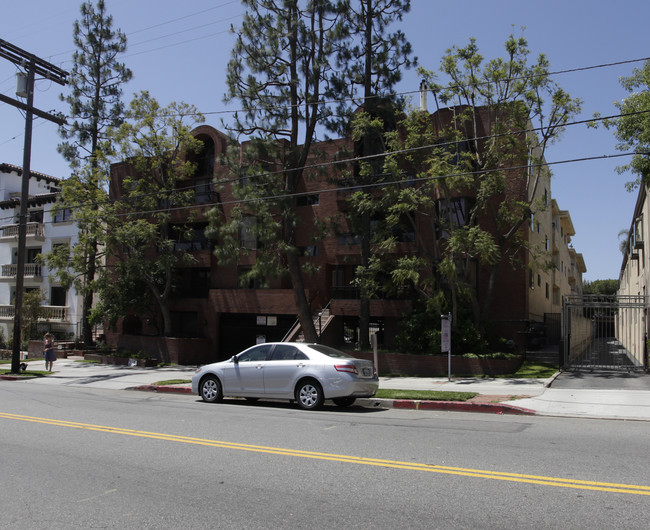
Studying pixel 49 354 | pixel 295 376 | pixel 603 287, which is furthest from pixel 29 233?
pixel 603 287

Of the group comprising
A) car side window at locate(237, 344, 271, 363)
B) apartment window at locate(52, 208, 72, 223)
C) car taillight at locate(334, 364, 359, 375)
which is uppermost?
apartment window at locate(52, 208, 72, 223)

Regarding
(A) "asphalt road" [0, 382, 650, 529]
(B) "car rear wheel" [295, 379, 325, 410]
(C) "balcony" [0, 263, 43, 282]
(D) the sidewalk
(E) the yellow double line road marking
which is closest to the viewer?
(A) "asphalt road" [0, 382, 650, 529]

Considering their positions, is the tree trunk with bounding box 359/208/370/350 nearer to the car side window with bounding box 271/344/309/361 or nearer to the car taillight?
the car side window with bounding box 271/344/309/361

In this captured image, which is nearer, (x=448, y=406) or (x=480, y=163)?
(x=448, y=406)

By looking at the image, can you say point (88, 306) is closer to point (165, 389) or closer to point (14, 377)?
point (14, 377)

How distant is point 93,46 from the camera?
33.0 metres

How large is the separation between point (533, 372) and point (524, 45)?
11.3 metres

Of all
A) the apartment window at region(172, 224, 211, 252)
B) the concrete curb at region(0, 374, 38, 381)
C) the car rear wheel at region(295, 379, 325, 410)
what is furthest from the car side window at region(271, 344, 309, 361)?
the apartment window at region(172, 224, 211, 252)

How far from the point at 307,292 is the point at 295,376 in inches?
552

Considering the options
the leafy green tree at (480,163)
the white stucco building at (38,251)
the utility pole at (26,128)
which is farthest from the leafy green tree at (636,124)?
the white stucco building at (38,251)

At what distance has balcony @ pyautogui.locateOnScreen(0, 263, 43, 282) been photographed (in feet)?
127

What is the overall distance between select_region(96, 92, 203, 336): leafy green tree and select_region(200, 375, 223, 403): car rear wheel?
1520 cm

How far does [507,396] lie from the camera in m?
13.2

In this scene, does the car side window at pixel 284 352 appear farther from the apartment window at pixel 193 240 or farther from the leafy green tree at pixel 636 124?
the apartment window at pixel 193 240
